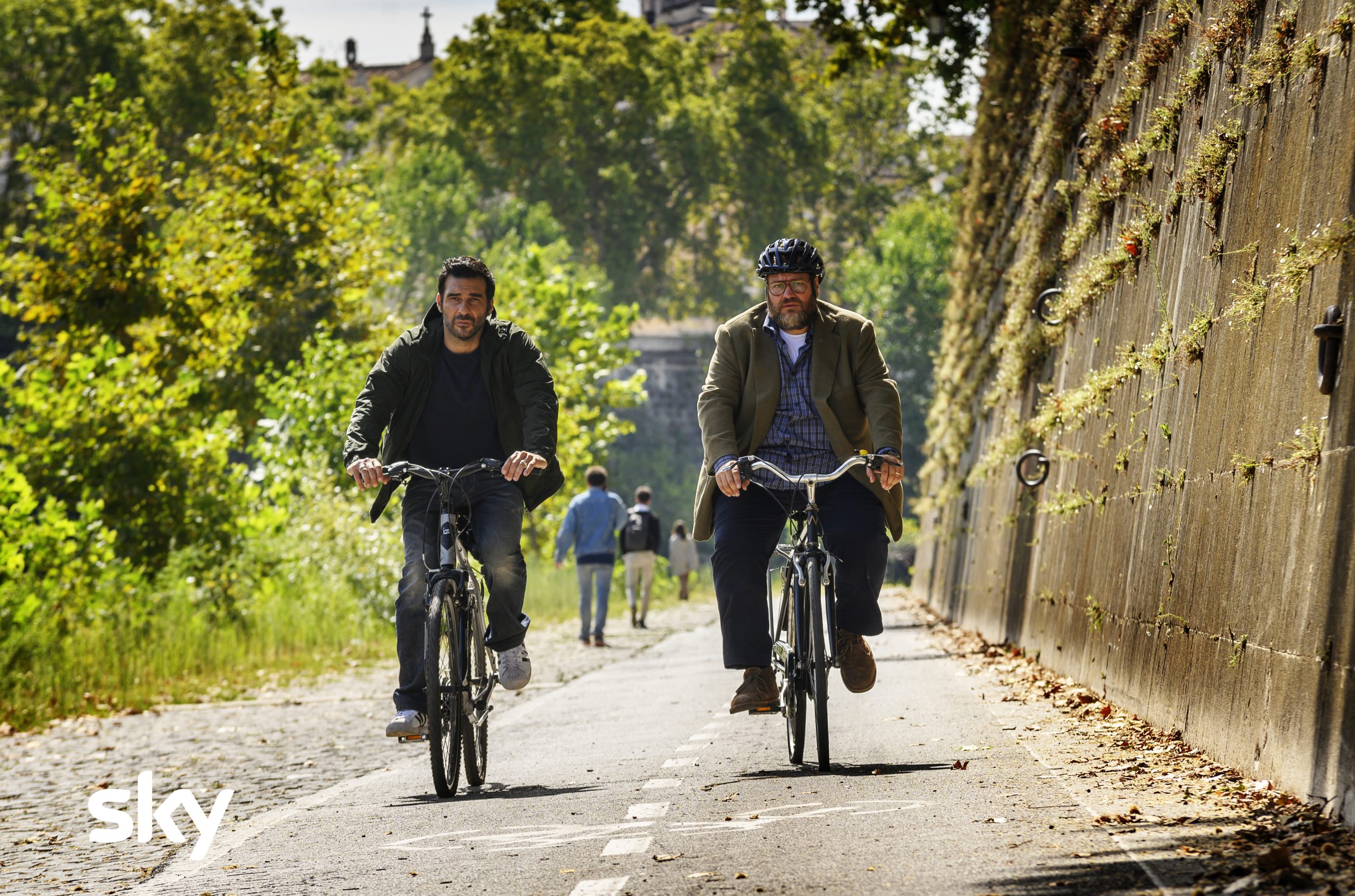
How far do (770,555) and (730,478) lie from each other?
51 centimetres

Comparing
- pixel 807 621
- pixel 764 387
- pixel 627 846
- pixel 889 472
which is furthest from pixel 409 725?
pixel 889 472

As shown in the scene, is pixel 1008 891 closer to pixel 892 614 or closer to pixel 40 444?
pixel 40 444

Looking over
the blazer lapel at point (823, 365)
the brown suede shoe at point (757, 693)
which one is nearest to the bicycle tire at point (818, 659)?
the brown suede shoe at point (757, 693)

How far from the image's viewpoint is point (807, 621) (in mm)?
7285

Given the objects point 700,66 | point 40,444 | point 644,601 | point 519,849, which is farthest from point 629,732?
point 700,66

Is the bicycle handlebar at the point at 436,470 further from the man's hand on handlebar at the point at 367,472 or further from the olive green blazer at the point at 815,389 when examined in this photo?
the olive green blazer at the point at 815,389

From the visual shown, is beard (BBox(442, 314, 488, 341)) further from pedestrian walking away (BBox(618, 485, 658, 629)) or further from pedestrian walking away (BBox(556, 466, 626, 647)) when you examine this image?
pedestrian walking away (BBox(618, 485, 658, 629))

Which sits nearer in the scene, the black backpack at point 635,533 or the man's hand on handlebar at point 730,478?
the man's hand on handlebar at point 730,478

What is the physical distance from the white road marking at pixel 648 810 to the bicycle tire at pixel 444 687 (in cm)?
92

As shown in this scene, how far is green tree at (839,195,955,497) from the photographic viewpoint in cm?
6219

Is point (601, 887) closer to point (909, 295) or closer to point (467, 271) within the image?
point (467, 271)

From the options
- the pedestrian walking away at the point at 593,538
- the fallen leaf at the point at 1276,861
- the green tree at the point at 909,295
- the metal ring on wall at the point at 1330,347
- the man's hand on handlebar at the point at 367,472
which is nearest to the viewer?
the fallen leaf at the point at 1276,861

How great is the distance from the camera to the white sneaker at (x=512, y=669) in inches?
301

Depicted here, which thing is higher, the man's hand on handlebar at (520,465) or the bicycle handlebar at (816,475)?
the bicycle handlebar at (816,475)
